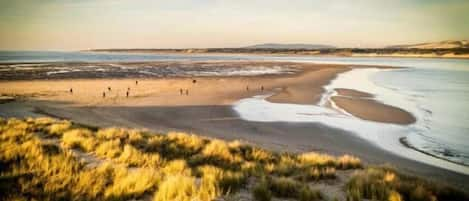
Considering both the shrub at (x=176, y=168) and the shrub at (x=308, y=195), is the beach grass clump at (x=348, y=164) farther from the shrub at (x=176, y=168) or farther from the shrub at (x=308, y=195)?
the shrub at (x=176, y=168)

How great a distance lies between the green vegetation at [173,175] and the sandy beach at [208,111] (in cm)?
314

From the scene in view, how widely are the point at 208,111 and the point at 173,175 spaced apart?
38.9 ft

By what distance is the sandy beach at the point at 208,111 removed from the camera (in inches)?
460

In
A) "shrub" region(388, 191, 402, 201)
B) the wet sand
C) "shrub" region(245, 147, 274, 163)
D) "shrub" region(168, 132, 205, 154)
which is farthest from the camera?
the wet sand

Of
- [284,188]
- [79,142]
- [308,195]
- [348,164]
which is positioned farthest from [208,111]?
[308,195]

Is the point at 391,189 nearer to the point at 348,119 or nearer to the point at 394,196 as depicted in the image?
the point at 394,196

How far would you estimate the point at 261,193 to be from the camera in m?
5.14

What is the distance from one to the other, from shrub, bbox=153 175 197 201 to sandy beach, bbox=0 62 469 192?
6.30m

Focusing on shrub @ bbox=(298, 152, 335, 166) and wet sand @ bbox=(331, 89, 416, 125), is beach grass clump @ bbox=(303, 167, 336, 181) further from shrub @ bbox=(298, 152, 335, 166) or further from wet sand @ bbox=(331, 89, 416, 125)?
wet sand @ bbox=(331, 89, 416, 125)

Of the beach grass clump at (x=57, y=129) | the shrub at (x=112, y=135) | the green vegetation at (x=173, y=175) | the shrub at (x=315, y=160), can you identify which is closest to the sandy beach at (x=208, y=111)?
the shrub at (x=315, y=160)

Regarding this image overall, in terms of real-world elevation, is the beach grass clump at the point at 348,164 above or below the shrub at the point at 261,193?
below

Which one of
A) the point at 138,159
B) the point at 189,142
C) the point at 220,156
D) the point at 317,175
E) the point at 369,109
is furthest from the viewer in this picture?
the point at 369,109

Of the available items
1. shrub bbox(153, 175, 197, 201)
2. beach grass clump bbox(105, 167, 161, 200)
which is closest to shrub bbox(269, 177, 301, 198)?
shrub bbox(153, 175, 197, 201)

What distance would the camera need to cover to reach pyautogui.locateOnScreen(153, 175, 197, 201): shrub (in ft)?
16.0
